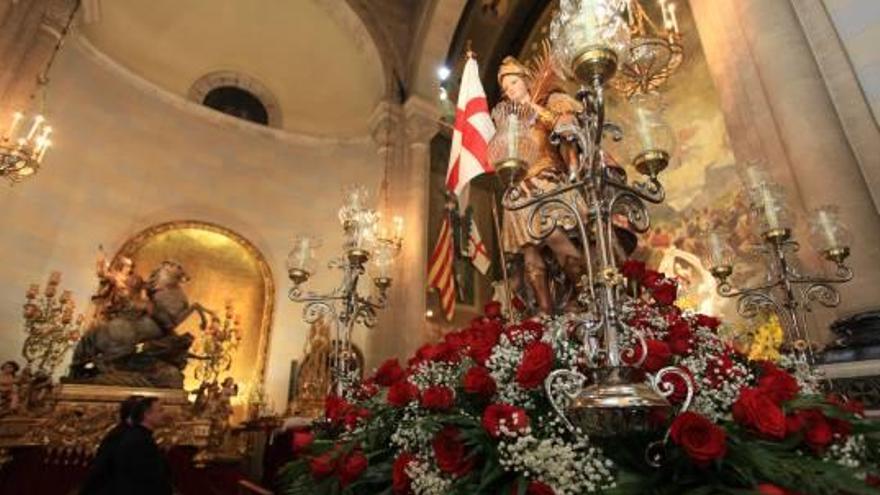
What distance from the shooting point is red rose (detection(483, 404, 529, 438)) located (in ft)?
4.80

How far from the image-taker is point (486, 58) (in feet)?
31.3

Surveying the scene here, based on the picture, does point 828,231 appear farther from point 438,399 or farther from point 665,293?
point 438,399

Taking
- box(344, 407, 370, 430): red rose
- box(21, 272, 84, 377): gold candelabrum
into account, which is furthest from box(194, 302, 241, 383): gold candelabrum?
box(344, 407, 370, 430): red rose

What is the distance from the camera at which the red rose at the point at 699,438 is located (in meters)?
1.13

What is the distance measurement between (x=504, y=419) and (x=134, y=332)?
6.30 m

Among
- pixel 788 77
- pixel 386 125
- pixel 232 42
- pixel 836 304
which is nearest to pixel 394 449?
pixel 836 304

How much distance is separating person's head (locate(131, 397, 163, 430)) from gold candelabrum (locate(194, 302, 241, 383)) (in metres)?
3.88

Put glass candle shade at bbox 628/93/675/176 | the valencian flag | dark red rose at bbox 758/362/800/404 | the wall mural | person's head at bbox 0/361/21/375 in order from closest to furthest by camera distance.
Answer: dark red rose at bbox 758/362/800/404, glass candle shade at bbox 628/93/675/176, the valencian flag, person's head at bbox 0/361/21/375, the wall mural

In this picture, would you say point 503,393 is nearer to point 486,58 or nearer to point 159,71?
point 486,58

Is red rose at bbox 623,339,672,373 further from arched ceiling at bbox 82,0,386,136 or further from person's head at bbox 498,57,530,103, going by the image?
arched ceiling at bbox 82,0,386,136

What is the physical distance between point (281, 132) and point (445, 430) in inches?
360

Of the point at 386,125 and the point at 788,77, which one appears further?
the point at 386,125

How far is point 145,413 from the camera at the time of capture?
3.11m

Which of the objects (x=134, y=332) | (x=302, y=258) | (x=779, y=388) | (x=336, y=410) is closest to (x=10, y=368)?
(x=134, y=332)
